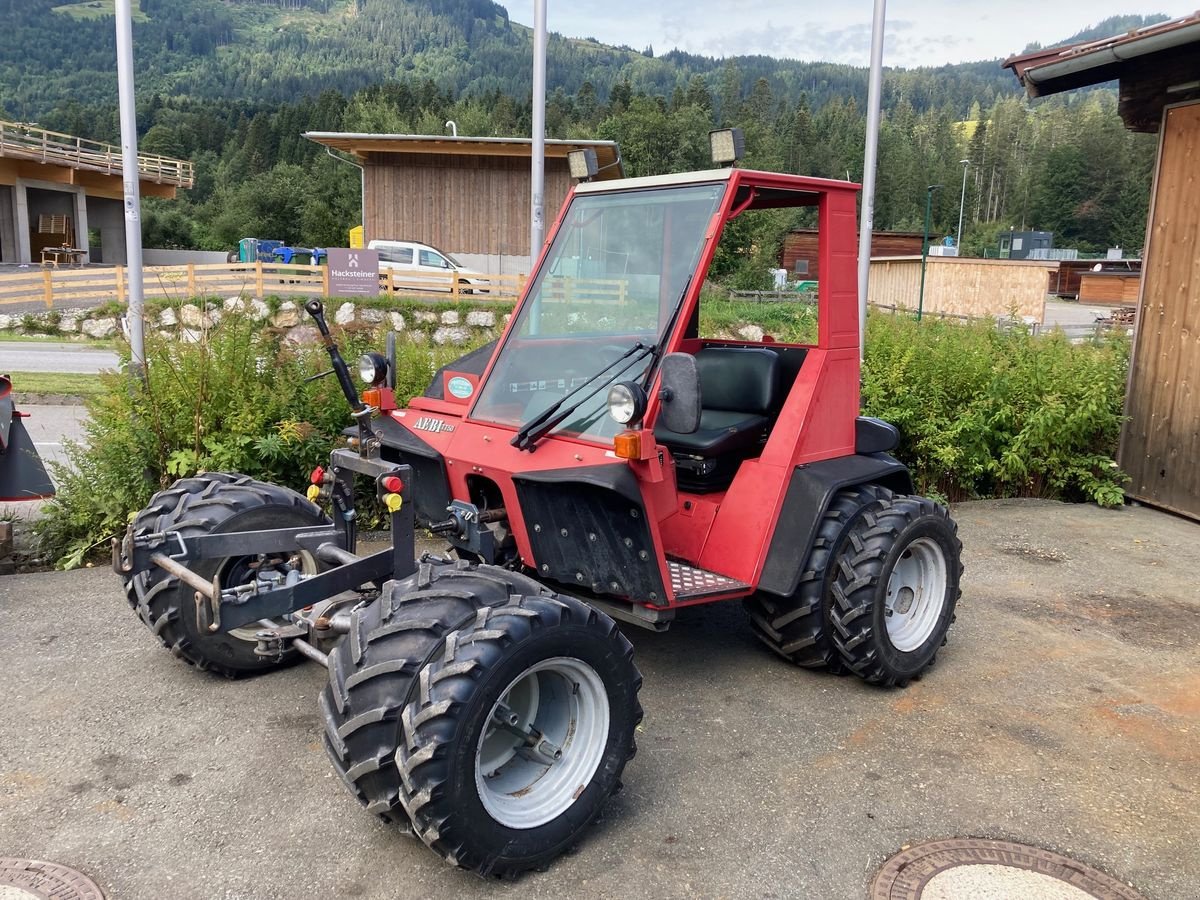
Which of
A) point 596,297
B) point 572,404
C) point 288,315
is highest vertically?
point 596,297

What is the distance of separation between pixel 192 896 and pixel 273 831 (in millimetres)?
372

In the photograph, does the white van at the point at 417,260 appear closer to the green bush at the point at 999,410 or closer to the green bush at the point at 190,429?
the green bush at the point at 999,410

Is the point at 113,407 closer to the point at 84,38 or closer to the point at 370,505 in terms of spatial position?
the point at 370,505

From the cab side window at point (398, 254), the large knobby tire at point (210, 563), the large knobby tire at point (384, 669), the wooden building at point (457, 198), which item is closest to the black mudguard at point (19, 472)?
the large knobby tire at point (210, 563)

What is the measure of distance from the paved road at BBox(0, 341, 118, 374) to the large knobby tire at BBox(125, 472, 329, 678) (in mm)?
10886

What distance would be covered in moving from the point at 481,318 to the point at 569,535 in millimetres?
17753

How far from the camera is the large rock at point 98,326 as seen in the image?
2117 cm

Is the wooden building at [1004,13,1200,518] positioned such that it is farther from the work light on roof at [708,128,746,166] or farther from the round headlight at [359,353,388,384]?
the round headlight at [359,353,388,384]

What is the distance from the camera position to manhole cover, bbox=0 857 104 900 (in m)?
2.90

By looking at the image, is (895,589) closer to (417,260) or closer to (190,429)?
(190,429)

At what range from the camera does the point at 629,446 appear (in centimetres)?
369

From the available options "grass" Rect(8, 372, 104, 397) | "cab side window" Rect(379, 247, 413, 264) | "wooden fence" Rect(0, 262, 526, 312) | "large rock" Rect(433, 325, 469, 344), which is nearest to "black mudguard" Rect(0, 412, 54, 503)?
"grass" Rect(8, 372, 104, 397)

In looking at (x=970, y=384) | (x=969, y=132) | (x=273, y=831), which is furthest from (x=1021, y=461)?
(x=969, y=132)

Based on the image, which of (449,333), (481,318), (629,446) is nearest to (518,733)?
(629,446)
